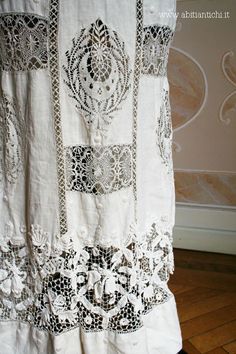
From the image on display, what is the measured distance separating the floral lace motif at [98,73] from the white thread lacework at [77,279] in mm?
234

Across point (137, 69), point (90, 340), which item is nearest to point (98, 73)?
point (137, 69)

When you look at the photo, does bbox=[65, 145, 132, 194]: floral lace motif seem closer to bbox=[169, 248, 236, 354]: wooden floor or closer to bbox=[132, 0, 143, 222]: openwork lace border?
bbox=[132, 0, 143, 222]: openwork lace border

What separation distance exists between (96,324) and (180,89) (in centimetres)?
96

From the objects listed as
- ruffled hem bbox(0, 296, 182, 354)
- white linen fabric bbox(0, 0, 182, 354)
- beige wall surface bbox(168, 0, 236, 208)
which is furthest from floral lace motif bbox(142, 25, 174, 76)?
beige wall surface bbox(168, 0, 236, 208)

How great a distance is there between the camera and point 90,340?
613 mm

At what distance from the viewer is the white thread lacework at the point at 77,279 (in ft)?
1.88

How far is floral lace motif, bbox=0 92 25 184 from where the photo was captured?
553 mm

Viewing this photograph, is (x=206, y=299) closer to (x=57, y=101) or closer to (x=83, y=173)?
(x=83, y=173)

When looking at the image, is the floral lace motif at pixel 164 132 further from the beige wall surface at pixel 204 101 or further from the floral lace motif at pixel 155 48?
the beige wall surface at pixel 204 101

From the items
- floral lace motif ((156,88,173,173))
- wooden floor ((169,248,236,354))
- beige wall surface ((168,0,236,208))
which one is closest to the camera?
floral lace motif ((156,88,173,173))

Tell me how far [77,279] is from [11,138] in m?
0.30

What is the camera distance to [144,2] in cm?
51

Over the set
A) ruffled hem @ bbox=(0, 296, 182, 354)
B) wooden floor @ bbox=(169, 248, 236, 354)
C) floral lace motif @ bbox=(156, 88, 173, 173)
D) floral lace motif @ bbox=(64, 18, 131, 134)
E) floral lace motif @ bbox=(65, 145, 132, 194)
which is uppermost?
floral lace motif @ bbox=(64, 18, 131, 134)

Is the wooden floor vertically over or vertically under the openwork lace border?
under
